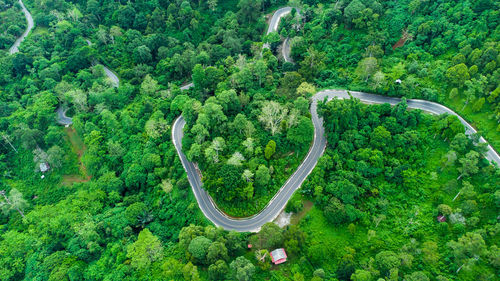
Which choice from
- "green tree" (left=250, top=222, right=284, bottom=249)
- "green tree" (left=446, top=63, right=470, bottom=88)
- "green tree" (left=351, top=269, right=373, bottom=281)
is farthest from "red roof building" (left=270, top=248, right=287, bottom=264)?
"green tree" (left=446, top=63, right=470, bottom=88)

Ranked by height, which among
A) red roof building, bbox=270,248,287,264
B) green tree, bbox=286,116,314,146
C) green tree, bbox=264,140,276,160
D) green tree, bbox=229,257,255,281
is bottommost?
red roof building, bbox=270,248,287,264

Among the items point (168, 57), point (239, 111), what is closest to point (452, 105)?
point (239, 111)

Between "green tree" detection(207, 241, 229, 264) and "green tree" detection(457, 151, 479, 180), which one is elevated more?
"green tree" detection(457, 151, 479, 180)

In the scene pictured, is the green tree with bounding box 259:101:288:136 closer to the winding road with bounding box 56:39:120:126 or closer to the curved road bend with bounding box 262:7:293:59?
the curved road bend with bounding box 262:7:293:59

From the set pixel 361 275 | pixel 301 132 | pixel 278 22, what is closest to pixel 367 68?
pixel 301 132

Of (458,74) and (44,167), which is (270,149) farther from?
(44,167)

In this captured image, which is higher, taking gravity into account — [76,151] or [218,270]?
[218,270]
